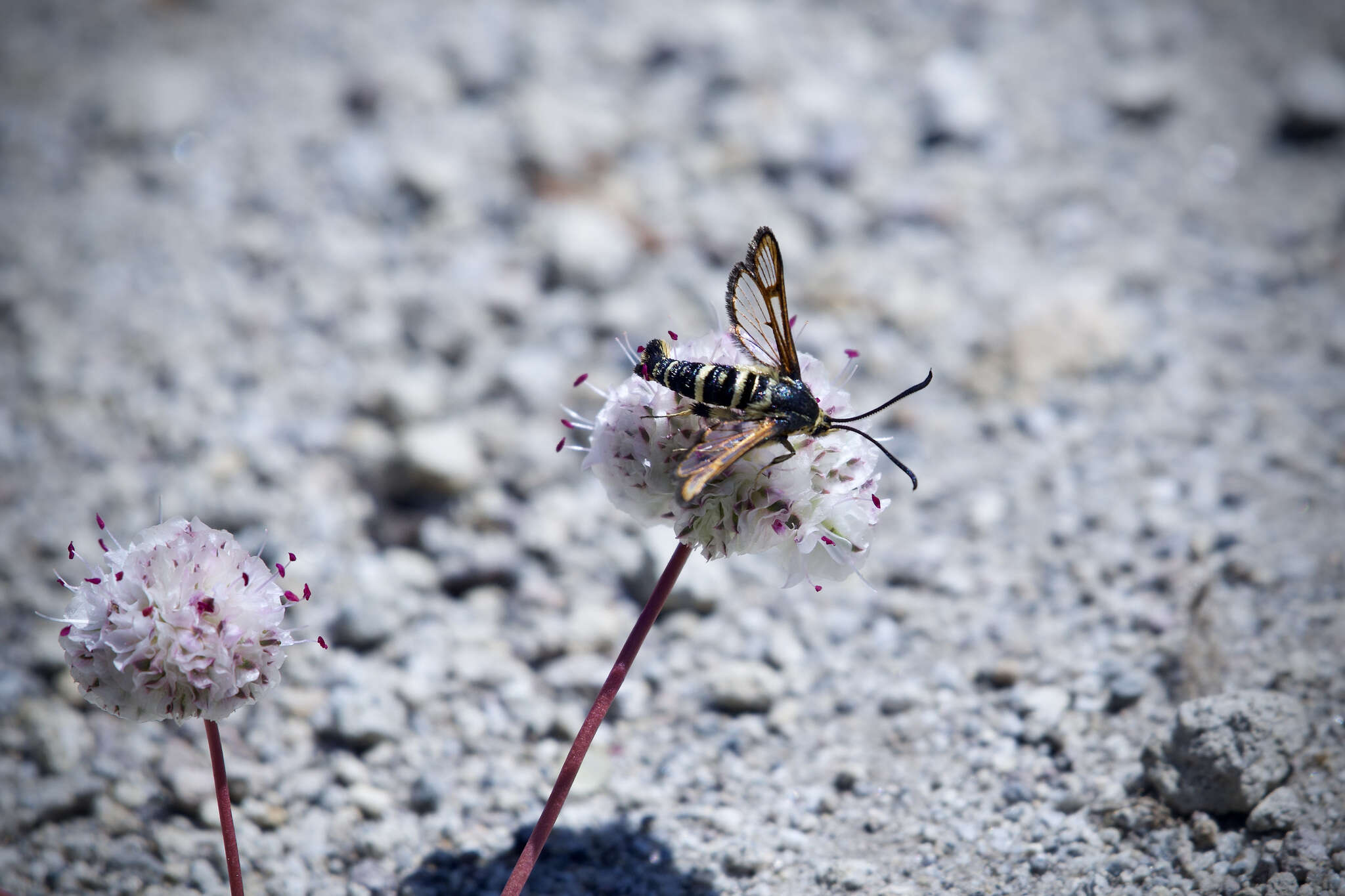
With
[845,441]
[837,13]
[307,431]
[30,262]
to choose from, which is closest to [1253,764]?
[845,441]

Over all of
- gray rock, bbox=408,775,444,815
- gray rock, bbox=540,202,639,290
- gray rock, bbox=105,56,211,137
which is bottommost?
gray rock, bbox=408,775,444,815

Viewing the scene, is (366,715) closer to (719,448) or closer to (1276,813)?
(719,448)

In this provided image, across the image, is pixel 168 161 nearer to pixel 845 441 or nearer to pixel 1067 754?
pixel 845 441

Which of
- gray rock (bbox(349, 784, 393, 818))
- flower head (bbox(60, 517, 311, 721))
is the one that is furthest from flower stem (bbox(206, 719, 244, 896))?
gray rock (bbox(349, 784, 393, 818))

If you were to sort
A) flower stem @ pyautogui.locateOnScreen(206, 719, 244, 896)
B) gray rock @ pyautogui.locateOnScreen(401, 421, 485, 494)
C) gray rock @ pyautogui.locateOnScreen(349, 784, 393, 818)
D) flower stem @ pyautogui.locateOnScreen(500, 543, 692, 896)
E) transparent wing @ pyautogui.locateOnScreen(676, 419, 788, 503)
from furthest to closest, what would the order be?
1. gray rock @ pyautogui.locateOnScreen(401, 421, 485, 494)
2. gray rock @ pyautogui.locateOnScreen(349, 784, 393, 818)
3. flower stem @ pyautogui.locateOnScreen(500, 543, 692, 896)
4. flower stem @ pyautogui.locateOnScreen(206, 719, 244, 896)
5. transparent wing @ pyautogui.locateOnScreen(676, 419, 788, 503)

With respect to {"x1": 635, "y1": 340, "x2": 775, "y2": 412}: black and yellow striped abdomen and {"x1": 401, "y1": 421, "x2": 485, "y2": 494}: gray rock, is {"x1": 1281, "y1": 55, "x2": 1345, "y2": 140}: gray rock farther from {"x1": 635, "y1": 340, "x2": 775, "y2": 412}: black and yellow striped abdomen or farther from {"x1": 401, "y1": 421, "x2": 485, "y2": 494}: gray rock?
{"x1": 635, "y1": 340, "x2": 775, "y2": 412}: black and yellow striped abdomen

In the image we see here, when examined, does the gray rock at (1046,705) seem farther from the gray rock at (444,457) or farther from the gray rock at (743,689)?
the gray rock at (444,457)

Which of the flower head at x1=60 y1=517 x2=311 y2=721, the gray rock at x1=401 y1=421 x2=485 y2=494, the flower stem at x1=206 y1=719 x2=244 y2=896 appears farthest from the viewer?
the gray rock at x1=401 y1=421 x2=485 y2=494
